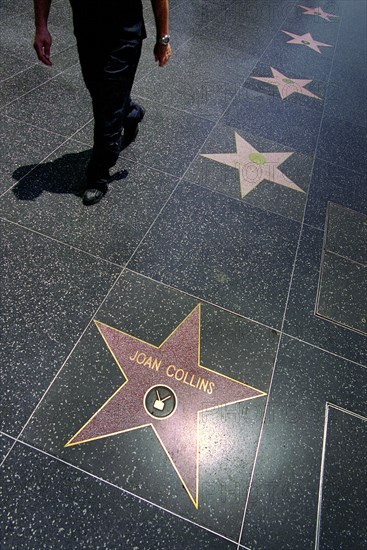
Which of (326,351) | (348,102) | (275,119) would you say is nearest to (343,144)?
(275,119)

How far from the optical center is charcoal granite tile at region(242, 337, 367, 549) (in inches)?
57.5

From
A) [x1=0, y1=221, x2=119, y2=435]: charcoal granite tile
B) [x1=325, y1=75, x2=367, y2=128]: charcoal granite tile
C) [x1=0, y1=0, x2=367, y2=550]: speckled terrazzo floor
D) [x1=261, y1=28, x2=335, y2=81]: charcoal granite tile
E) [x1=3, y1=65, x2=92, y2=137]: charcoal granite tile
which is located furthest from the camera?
[x1=261, y1=28, x2=335, y2=81]: charcoal granite tile

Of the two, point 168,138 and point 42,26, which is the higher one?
point 42,26

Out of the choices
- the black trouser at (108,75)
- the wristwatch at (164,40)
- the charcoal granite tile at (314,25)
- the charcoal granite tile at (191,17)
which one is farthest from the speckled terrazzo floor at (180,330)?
the charcoal granite tile at (314,25)

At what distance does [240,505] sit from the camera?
58.3 inches

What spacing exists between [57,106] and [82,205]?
140cm

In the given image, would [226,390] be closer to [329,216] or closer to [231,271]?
[231,271]

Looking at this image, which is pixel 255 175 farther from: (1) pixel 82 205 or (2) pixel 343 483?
(2) pixel 343 483

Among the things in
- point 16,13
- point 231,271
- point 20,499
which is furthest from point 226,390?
point 16,13

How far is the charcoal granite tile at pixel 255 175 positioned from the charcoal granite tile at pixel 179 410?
117cm

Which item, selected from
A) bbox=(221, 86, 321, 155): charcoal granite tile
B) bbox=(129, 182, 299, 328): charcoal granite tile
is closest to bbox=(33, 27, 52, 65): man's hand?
bbox=(129, 182, 299, 328): charcoal granite tile

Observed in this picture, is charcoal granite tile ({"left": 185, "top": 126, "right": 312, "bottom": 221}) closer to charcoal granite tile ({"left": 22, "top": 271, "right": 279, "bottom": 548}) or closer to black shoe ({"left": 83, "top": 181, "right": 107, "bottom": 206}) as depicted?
black shoe ({"left": 83, "top": 181, "right": 107, "bottom": 206})

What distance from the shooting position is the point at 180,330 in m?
1.97

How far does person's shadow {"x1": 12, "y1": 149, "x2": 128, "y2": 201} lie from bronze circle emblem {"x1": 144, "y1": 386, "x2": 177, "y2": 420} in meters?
1.52
